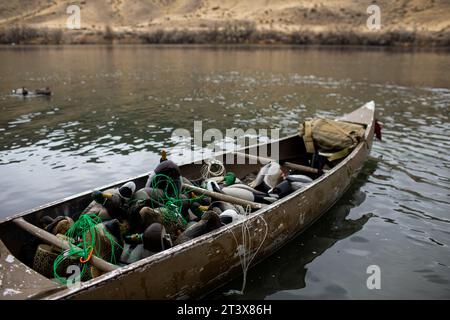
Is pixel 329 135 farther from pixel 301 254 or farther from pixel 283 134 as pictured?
pixel 283 134

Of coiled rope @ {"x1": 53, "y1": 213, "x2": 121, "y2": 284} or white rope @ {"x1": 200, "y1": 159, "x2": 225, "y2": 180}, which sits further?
white rope @ {"x1": 200, "y1": 159, "x2": 225, "y2": 180}

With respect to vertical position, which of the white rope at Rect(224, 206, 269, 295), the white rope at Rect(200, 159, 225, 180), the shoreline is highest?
the shoreline

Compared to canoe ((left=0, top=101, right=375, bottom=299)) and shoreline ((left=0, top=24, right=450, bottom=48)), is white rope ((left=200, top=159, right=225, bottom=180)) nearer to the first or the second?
canoe ((left=0, top=101, right=375, bottom=299))

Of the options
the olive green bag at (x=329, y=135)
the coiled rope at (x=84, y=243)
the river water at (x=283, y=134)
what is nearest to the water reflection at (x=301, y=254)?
the river water at (x=283, y=134)

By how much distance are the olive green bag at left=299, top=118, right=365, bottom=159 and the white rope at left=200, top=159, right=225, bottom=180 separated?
7.96 ft

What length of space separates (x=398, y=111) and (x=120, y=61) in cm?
2728

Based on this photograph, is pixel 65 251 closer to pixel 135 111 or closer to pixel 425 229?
pixel 425 229

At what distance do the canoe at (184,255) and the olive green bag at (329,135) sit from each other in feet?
4.04

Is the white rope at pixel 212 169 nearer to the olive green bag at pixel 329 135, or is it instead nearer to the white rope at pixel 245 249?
the white rope at pixel 245 249

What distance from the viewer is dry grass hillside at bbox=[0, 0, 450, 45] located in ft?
187

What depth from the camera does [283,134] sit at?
45.7ft

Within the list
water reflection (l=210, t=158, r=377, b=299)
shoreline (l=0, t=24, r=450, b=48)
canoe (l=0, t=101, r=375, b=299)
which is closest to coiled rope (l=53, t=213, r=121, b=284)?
canoe (l=0, t=101, r=375, b=299)

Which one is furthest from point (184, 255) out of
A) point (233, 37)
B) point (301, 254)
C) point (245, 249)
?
point (233, 37)

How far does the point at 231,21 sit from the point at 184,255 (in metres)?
71.5
